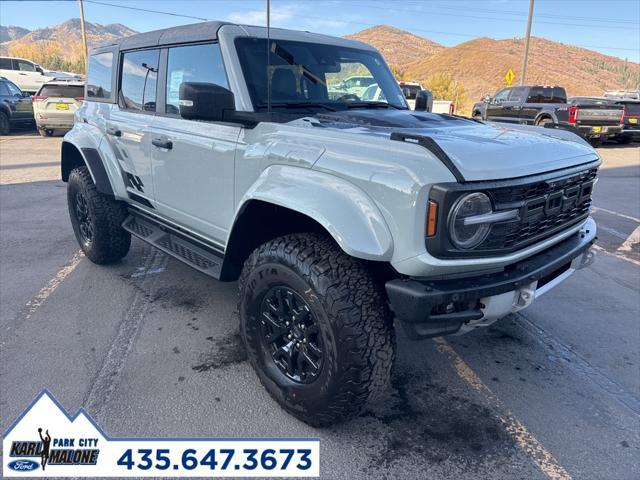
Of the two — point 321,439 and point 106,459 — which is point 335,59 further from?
point 106,459

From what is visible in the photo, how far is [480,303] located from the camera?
2.18 meters

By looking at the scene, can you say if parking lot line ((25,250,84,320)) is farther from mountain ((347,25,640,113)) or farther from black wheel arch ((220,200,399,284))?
mountain ((347,25,640,113))

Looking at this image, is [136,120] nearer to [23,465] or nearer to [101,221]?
[101,221]

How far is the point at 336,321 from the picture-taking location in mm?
2158

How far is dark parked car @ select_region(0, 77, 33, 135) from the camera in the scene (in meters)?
15.3

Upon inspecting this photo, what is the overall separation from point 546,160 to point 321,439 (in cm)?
179

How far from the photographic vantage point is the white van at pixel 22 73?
68.4ft

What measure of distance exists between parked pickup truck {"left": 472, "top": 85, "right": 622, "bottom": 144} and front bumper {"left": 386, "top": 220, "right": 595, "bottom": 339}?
12657mm

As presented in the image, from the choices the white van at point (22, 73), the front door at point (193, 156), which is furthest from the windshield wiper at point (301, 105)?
the white van at point (22, 73)

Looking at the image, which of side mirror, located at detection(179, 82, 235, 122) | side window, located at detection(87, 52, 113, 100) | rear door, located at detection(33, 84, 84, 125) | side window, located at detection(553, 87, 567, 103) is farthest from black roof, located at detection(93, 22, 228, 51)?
side window, located at detection(553, 87, 567, 103)

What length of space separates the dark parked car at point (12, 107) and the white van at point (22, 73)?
18.5 ft

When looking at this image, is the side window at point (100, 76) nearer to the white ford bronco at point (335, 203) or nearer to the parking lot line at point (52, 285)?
the white ford bronco at point (335, 203)

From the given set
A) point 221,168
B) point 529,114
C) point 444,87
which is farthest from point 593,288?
point 444,87

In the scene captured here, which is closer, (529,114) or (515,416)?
(515,416)
